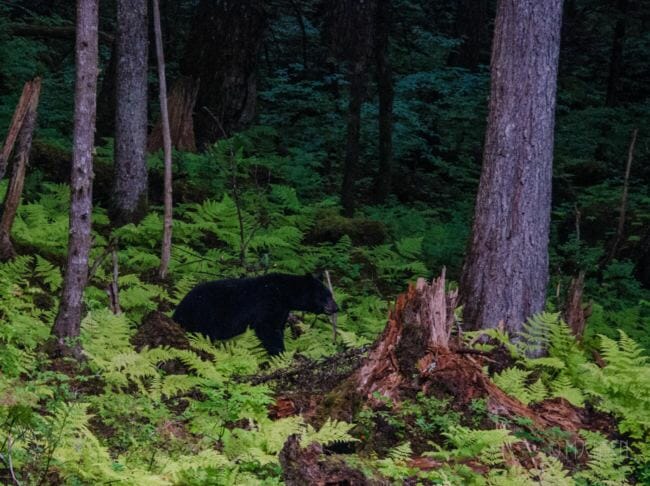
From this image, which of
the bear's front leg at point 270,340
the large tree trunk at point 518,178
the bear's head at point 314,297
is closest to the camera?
the large tree trunk at point 518,178

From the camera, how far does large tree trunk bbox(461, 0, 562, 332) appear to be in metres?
7.64

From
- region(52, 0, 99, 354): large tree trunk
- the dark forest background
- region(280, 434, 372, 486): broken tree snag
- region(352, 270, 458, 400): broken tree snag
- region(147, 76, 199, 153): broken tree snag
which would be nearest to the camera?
region(280, 434, 372, 486): broken tree snag

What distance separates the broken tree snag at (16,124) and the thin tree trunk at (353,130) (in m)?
6.24

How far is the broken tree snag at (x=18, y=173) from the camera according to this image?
9.33 meters

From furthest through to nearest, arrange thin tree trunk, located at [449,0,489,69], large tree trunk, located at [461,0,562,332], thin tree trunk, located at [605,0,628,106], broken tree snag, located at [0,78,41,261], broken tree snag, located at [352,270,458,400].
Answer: thin tree trunk, located at [449,0,489,69]
thin tree trunk, located at [605,0,628,106]
broken tree snag, located at [0,78,41,261]
large tree trunk, located at [461,0,562,332]
broken tree snag, located at [352,270,458,400]

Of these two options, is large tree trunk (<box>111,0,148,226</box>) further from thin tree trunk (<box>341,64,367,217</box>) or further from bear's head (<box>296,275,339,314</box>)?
bear's head (<box>296,275,339,314</box>)

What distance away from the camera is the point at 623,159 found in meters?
20.2

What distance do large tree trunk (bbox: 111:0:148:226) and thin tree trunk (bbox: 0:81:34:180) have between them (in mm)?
2684

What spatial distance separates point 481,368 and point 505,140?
102 inches

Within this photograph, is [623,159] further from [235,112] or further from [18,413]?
[18,413]

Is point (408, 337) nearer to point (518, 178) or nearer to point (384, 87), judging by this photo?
point (518, 178)

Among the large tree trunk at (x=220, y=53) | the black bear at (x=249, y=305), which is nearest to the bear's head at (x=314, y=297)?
the black bear at (x=249, y=305)

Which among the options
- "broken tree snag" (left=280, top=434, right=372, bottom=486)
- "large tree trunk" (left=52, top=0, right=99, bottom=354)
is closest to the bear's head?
"large tree trunk" (left=52, top=0, right=99, bottom=354)

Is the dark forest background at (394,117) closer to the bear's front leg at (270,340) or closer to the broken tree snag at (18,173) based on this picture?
the broken tree snag at (18,173)
